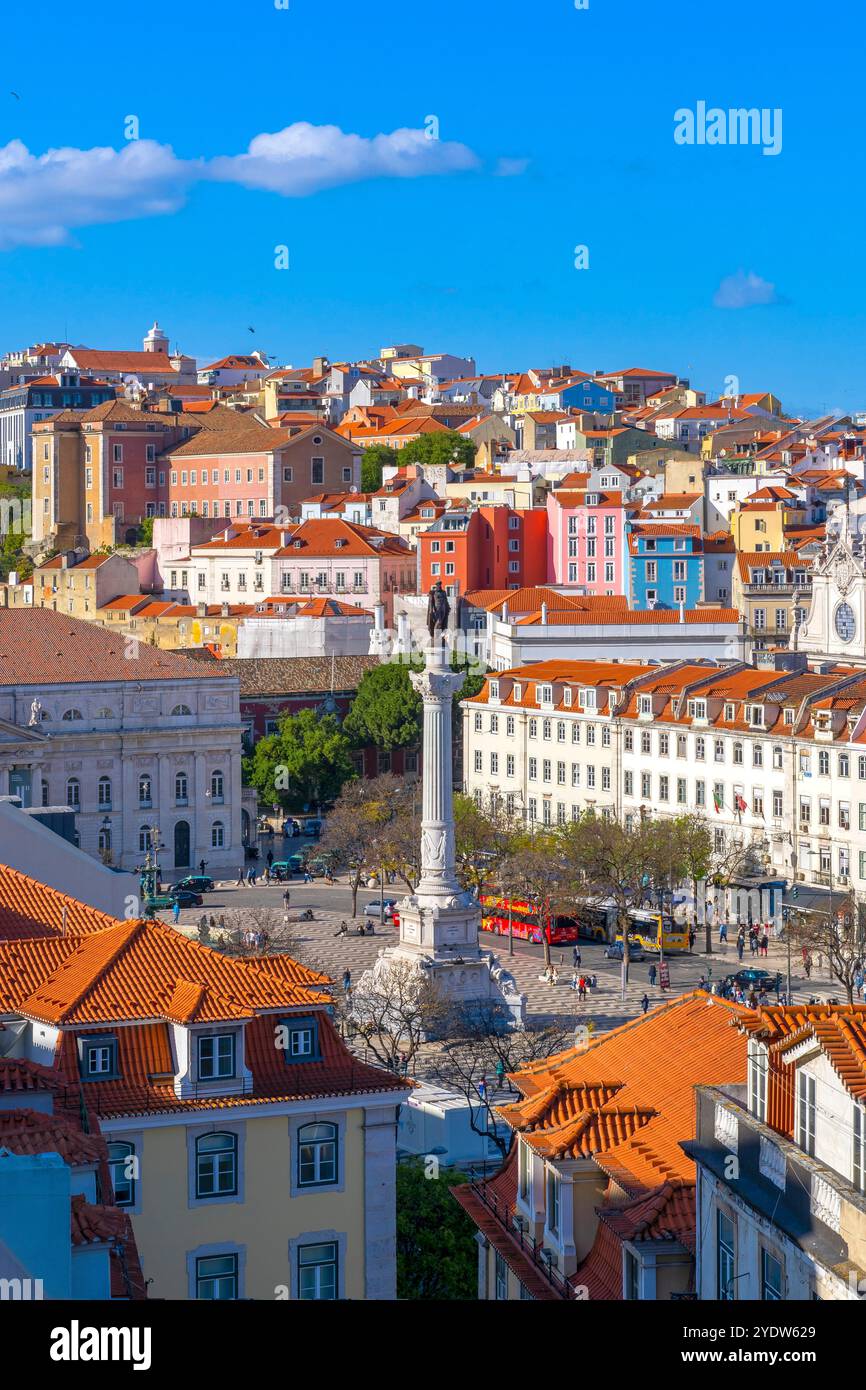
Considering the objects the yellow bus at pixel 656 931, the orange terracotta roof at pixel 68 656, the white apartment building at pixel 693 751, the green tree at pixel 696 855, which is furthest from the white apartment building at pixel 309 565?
the yellow bus at pixel 656 931

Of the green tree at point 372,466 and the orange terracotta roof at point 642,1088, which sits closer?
the orange terracotta roof at point 642,1088

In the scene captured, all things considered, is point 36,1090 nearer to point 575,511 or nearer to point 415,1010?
point 415,1010

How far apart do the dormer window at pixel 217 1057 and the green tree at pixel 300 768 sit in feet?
194

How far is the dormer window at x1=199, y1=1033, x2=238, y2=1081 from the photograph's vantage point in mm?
20062

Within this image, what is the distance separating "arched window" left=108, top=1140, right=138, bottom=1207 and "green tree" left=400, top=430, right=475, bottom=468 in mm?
114824

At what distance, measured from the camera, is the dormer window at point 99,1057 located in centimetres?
1995

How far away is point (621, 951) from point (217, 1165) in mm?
38580

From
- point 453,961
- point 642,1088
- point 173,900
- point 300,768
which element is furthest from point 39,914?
point 300,768

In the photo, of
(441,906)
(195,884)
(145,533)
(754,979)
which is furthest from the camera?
(145,533)

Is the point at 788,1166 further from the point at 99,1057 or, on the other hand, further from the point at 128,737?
the point at 128,737

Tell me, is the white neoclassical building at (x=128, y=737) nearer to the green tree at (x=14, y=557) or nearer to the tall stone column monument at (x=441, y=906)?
the tall stone column monument at (x=441, y=906)

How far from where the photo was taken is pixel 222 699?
76.3 metres

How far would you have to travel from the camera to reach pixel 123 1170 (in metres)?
19.5
